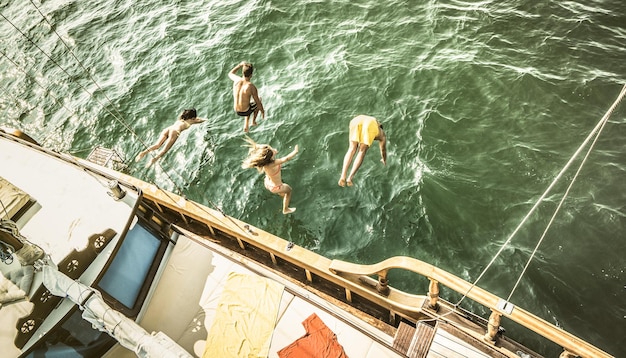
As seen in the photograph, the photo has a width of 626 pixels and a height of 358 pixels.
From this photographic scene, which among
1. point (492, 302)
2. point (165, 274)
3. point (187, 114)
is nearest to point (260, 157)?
point (165, 274)

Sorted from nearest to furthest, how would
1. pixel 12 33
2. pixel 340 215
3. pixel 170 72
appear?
1. pixel 340 215
2. pixel 170 72
3. pixel 12 33

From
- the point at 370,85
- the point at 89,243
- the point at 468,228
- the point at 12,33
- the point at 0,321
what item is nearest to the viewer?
the point at 0,321

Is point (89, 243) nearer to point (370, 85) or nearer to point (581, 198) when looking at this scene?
point (370, 85)

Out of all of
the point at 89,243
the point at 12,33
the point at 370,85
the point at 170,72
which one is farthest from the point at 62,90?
the point at 370,85

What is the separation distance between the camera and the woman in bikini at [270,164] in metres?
6.57

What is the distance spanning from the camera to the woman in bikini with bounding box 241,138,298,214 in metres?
6.57

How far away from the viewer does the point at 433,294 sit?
5.12 m

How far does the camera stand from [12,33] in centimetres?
1666

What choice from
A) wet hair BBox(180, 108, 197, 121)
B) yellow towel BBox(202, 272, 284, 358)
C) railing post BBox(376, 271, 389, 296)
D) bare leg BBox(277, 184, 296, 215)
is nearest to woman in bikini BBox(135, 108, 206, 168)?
wet hair BBox(180, 108, 197, 121)

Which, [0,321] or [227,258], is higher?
[0,321]

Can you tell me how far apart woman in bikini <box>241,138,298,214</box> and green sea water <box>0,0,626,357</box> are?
0.72 meters

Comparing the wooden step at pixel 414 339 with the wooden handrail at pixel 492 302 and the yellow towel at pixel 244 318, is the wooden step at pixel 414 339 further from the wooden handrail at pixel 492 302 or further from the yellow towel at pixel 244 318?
the yellow towel at pixel 244 318

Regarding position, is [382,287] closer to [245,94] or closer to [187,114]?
[245,94]

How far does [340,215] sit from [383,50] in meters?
6.54
